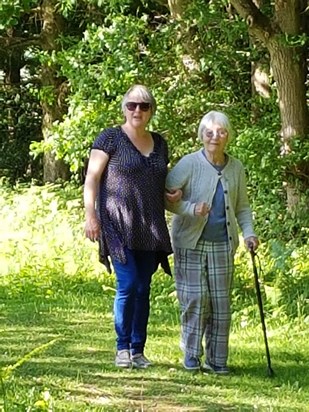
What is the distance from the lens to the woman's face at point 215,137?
21.6 feet

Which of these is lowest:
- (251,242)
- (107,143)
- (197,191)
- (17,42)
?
(251,242)

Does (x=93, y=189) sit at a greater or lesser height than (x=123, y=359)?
greater

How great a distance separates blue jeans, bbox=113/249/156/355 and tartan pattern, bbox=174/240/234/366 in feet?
0.74

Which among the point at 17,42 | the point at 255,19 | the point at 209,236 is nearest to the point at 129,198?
the point at 209,236

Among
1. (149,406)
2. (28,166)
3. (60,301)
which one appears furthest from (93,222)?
(28,166)

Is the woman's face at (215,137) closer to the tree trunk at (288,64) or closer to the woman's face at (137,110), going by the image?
the woman's face at (137,110)

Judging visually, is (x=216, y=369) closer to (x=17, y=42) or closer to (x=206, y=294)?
(x=206, y=294)

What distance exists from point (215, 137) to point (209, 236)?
645 millimetres

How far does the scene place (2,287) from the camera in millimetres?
11109

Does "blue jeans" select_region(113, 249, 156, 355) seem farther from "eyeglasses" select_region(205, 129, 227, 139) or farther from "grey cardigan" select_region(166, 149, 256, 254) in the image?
"eyeglasses" select_region(205, 129, 227, 139)

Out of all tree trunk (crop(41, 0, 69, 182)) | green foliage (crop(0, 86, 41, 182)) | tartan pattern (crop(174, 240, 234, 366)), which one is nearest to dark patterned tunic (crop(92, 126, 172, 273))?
tartan pattern (crop(174, 240, 234, 366))

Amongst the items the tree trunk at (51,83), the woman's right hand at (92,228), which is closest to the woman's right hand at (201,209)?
the woman's right hand at (92,228)

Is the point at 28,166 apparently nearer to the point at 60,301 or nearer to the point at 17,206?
the point at 17,206

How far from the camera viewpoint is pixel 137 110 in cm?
663
